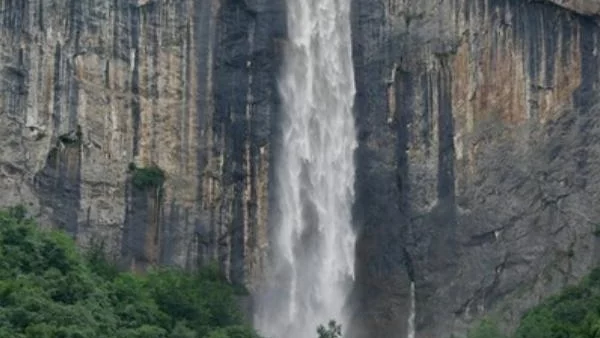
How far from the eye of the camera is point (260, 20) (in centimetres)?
5419

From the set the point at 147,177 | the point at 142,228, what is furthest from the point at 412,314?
the point at 147,177

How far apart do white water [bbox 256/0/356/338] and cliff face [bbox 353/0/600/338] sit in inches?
26.6

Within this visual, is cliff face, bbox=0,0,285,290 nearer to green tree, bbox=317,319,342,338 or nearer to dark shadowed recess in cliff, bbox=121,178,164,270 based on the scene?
dark shadowed recess in cliff, bbox=121,178,164,270

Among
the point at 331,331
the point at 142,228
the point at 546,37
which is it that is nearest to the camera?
Answer: the point at 331,331

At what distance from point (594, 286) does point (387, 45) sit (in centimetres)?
981

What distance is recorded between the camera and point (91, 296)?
47250 millimetres

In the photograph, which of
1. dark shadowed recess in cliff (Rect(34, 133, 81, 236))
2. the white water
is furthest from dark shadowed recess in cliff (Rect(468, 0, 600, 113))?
dark shadowed recess in cliff (Rect(34, 133, 81, 236))

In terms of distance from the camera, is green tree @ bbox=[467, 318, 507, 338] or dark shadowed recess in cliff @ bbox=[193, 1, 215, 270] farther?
dark shadowed recess in cliff @ bbox=[193, 1, 215, 270]

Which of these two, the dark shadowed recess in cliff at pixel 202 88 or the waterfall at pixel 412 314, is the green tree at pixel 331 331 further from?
the dark shadowed recess in cliff at pixel 202 88

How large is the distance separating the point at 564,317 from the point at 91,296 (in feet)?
36.3

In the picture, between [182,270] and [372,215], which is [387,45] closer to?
[372,215]

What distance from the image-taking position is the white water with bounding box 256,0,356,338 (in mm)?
52625

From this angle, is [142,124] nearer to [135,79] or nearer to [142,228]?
[135,79]

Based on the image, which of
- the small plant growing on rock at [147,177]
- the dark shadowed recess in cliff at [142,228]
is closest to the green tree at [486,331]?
the dark shadowed recess in cliff at [142,228]
